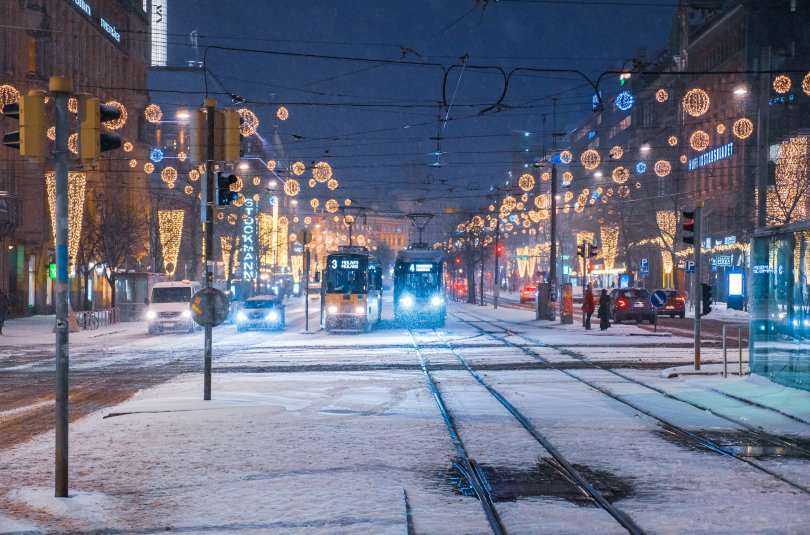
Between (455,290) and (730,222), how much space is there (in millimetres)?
37284

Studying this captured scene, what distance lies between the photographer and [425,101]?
29047mm

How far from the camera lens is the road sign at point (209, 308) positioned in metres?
13.1

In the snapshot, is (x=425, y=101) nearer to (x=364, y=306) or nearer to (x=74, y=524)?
(x=364, y=306)

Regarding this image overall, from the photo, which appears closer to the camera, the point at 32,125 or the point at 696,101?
the point at 32,125

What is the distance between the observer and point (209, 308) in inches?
517

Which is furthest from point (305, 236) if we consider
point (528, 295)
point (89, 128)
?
point (528, 295)

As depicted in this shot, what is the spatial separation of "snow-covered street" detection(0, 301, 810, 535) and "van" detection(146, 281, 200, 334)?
52.8 ft

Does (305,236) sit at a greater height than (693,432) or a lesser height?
greater

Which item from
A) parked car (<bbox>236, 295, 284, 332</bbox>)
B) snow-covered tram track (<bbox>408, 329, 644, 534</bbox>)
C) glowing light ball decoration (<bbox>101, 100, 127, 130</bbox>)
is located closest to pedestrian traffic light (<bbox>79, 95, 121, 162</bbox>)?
glowing light ball decoration (<bbox>101, 100, 127, 130</bbox>)

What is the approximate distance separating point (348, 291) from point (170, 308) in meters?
7.46

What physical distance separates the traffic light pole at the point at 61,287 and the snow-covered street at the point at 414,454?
44cm

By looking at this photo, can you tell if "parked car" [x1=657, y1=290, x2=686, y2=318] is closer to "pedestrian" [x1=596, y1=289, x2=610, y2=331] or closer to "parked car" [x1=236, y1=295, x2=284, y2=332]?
"pedestrian" [x1=596, y1=289, x2=610, y2=331]

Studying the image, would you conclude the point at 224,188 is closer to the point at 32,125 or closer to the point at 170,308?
the point at 32,125

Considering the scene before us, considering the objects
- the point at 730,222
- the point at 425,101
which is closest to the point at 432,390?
the point at 425,101
